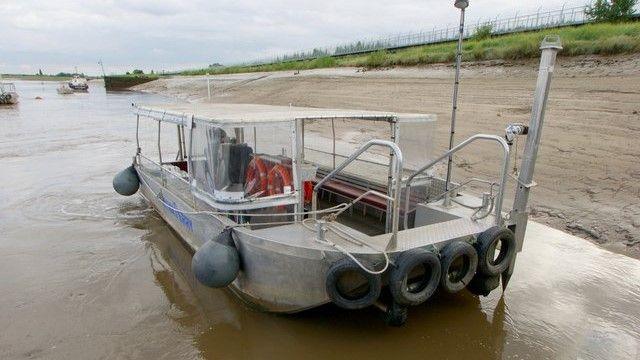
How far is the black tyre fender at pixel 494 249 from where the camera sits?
14.3ft

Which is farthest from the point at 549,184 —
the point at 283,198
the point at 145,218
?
the point at 145,218

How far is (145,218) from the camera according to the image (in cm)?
834

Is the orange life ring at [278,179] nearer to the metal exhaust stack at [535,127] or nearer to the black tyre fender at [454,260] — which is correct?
the black tyre fender at [454,260]

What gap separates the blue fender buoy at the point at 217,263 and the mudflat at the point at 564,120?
3323 millimetres

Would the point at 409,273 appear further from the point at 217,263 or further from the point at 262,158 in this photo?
the point at 262,158

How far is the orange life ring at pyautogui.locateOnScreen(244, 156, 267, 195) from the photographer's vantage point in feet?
15.4

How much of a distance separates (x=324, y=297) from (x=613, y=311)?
3.50 metres

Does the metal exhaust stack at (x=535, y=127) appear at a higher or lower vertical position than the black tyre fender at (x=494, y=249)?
higher

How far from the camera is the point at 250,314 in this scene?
4820mm

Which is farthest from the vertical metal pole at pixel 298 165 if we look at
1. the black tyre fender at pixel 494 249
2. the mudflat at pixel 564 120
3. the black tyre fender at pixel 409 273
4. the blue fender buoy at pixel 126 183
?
the blue fender buoy at pixel 126 183

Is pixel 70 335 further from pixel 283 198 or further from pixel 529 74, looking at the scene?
pixel 529 74

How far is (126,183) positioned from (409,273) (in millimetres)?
6727

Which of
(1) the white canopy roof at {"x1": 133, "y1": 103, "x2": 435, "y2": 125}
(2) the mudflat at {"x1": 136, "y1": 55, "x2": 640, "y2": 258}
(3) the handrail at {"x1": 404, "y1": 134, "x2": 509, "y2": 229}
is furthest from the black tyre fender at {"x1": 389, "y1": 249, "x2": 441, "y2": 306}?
(2) the mudflat at {"x1": 136, "y1": 55, "x2": 640, "y2": 258}

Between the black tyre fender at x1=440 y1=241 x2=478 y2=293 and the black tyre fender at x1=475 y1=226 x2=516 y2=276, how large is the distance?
0.44ft
